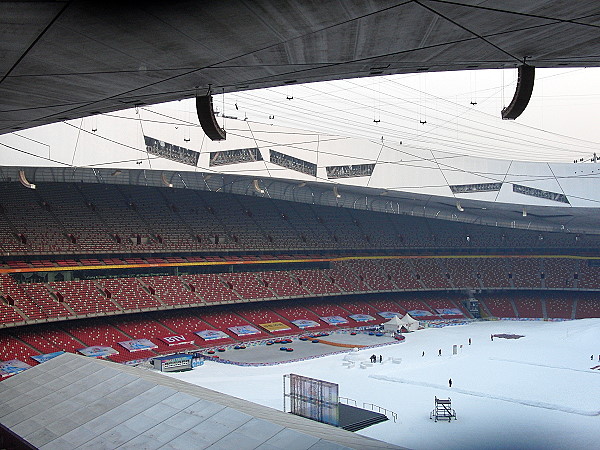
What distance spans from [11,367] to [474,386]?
82.1 ft

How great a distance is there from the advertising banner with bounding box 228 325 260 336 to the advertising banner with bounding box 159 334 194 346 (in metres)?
4.06

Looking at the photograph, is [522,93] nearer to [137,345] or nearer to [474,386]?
[474,386]

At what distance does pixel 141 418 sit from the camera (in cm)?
1526

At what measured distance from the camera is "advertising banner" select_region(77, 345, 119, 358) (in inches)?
1540

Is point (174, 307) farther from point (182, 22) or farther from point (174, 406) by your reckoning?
point (182, 22)

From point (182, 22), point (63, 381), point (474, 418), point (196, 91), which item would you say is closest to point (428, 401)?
point (474, 418)

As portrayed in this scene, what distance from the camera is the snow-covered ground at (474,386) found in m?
24.0

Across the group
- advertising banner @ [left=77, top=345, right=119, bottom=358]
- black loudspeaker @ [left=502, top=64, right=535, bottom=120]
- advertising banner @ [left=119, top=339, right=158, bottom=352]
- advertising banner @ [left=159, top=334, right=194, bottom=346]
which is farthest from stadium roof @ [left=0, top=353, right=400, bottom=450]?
advertising banner @ [left=159, top=334, right=194, bottom=346]

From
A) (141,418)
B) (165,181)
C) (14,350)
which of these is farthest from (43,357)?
(141,418)

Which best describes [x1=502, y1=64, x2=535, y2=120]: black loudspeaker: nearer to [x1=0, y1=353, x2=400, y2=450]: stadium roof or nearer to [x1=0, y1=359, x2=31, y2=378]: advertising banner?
[x1=0, y1=353, x2=400, y2=450]: stadium roof

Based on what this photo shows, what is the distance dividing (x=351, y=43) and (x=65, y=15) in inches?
144

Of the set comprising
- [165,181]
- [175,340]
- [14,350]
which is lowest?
[175,340]

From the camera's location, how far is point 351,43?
8508 millimetres

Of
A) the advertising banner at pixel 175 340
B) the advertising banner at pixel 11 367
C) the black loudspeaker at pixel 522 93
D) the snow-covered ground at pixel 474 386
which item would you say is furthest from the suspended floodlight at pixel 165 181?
the black loudspeaker at pixel 522 93
